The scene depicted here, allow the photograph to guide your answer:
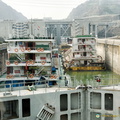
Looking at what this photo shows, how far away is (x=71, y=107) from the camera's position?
11.0 m

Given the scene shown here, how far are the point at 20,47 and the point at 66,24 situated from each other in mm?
56723

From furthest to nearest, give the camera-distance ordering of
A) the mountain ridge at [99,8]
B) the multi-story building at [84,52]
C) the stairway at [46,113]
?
the mountain ridge at [99,8], the multi-story building at [84,52], the stairway at [46,113]

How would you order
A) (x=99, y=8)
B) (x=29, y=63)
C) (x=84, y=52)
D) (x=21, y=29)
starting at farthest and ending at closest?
(x=99, y=8) < (x=21, y=29) < (x=84, y=52) < (x=29, y=63)

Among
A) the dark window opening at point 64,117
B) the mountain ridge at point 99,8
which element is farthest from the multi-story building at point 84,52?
the mountain ridge at point 99,8

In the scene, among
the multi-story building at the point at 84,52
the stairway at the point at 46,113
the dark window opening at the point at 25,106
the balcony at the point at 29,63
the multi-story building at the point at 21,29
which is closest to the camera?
the stairway at the point at 46,113

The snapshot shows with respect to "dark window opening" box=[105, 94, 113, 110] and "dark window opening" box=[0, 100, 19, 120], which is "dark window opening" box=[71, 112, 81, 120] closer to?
"dark window opening" box=[105, 94, 113, 110]

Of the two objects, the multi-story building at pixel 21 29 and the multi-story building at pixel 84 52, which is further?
the multi-story building at pixel 21 29

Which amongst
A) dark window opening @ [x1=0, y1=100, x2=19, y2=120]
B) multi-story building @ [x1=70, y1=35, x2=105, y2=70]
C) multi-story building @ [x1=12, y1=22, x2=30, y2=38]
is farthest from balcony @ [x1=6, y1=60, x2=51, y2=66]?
multi-story building @ [x1=12, y1=22, x2=30, y2=38]

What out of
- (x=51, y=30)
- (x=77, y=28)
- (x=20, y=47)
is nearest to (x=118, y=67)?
(x=20, y=47)

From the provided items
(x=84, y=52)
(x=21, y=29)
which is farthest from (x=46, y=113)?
(x=21, y=29)

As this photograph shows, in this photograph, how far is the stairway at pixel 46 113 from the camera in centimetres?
1000

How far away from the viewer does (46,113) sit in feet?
33.0

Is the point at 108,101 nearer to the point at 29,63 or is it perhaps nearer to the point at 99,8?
the point at 29,63

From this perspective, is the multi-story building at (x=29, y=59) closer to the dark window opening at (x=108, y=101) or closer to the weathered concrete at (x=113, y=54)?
the dark window opening at (x=108, y=101)
